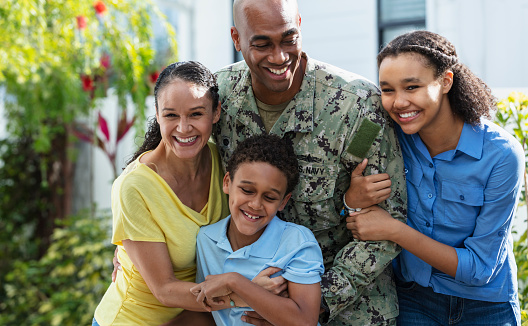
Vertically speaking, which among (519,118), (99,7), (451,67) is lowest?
(519,118)

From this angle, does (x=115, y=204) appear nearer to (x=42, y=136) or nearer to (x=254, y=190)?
(x=254, y=190)

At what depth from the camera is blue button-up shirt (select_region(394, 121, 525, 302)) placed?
2357 mm

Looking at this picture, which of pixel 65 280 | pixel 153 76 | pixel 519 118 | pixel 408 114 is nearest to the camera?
pixel 408 114

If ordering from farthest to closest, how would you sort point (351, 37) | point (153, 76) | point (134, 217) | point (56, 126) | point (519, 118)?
point (56, 126) → point (351, 37) → point (153, 76) → point (519, 118) → point (134, 217)

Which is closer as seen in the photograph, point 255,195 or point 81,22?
point 255,195

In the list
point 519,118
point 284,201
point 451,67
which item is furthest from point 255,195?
point 519,118

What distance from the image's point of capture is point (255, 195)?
2.32 metres

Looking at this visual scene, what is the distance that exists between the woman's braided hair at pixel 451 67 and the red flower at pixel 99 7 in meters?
2.82

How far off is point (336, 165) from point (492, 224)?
683 millimetres

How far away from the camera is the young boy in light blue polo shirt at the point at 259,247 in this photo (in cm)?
217

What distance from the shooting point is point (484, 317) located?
8.18 ft

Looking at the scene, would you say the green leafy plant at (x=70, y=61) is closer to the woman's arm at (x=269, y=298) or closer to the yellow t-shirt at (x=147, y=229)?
the yellow t-shirt at (x=147, y=229)

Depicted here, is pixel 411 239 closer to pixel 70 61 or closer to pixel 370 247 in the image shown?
pixel 370 247

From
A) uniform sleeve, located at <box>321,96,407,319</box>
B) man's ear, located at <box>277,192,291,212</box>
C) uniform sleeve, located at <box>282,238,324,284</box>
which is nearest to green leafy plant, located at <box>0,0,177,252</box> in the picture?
man's ear, located at <box>277,192,291,212</box>
